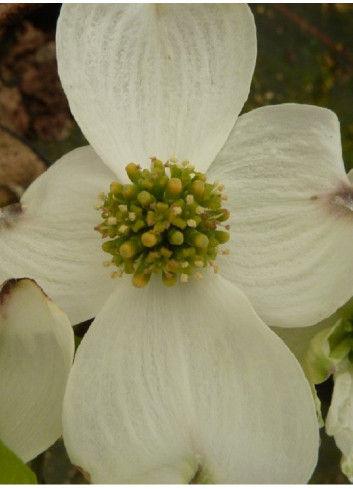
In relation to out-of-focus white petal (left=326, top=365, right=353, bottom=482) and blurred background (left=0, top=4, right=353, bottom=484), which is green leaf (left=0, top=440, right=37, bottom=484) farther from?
out-of-focus white petal (left=326, top=365, right=353, bottom=482)

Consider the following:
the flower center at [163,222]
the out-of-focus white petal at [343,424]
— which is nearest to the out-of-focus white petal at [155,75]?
the flower center at [163,222]

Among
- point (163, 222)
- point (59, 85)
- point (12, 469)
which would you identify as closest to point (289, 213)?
point (163, 222)

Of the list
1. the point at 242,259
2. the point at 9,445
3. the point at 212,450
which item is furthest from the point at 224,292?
the point at 9,445

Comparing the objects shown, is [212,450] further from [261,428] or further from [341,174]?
[341,174]

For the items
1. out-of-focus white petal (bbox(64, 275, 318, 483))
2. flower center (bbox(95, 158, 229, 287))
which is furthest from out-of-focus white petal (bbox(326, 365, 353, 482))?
flower center (bbox(95, 158, 229, 287))

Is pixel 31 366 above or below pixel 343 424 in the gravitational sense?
above

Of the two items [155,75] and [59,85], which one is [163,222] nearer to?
[155,75]
